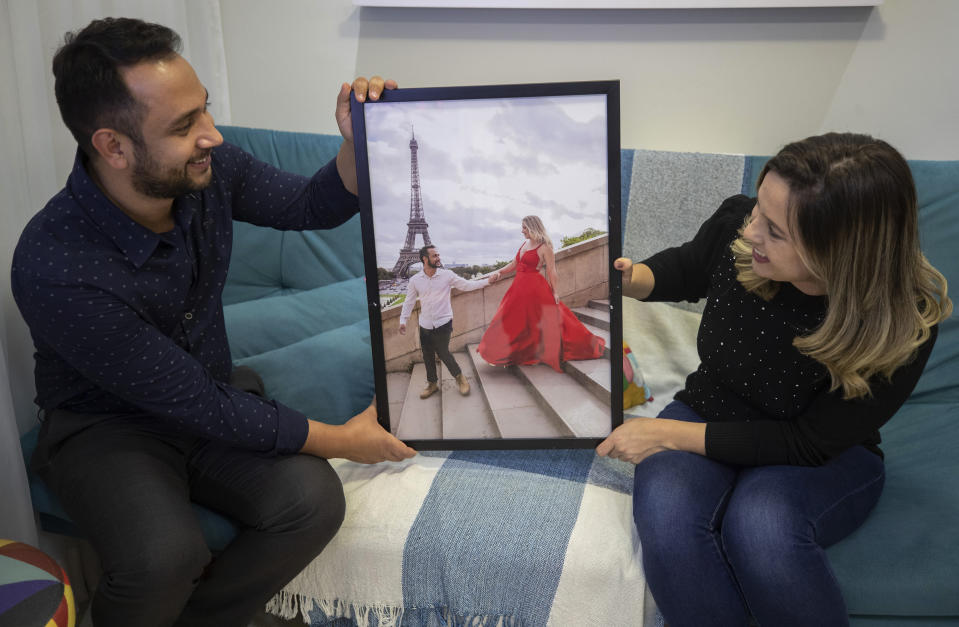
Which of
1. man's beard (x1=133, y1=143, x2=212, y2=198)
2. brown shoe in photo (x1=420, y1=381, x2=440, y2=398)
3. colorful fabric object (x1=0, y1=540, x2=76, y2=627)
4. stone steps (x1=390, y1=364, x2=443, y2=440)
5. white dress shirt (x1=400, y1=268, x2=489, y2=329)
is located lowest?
colorful fabric object (x1=0, y1=540, x2=76, y2=627)

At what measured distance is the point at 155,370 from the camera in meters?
1.09

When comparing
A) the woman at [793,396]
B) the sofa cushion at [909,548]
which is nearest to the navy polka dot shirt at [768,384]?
the woman at [793,396]

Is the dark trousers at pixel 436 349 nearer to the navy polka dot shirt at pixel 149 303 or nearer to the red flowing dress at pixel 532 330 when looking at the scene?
the red flowing dress at pixel 532 330

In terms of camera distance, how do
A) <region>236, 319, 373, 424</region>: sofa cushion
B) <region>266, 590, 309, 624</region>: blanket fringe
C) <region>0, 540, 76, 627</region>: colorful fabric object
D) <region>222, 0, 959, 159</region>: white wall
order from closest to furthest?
<region>0, 540, 76, 627</region>: colorful fabric object
<region>266, 590, 309, 624</region>: blanket fringe
<region>236, 319, 373, 424</region>: sofa cushion
<region>222, 0, 959, 159</region>: white wall

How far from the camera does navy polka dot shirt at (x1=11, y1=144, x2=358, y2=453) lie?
105 cm

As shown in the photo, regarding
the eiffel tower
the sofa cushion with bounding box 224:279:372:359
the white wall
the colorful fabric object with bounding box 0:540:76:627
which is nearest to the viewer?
the colorful fabric object with bounding box 0:540:76:627

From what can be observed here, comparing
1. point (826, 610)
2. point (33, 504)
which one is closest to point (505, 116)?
point (826, 610)

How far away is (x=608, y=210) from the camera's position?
1.16 metres

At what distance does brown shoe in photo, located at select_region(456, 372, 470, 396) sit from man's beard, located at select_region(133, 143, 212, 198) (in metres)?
0.55

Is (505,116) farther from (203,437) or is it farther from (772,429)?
(203,437)

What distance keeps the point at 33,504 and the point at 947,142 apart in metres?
2.27

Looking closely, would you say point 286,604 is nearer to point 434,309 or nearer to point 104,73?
point 434,309

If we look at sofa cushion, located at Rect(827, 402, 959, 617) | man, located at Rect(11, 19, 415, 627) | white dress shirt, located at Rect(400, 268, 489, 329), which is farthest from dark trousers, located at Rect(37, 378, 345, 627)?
sofa cushion, located at Rect(827, 402, 959, 617)

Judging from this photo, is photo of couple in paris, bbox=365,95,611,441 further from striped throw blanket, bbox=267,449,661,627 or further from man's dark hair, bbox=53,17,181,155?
man's dark hair, bbox=53,17,181,155
